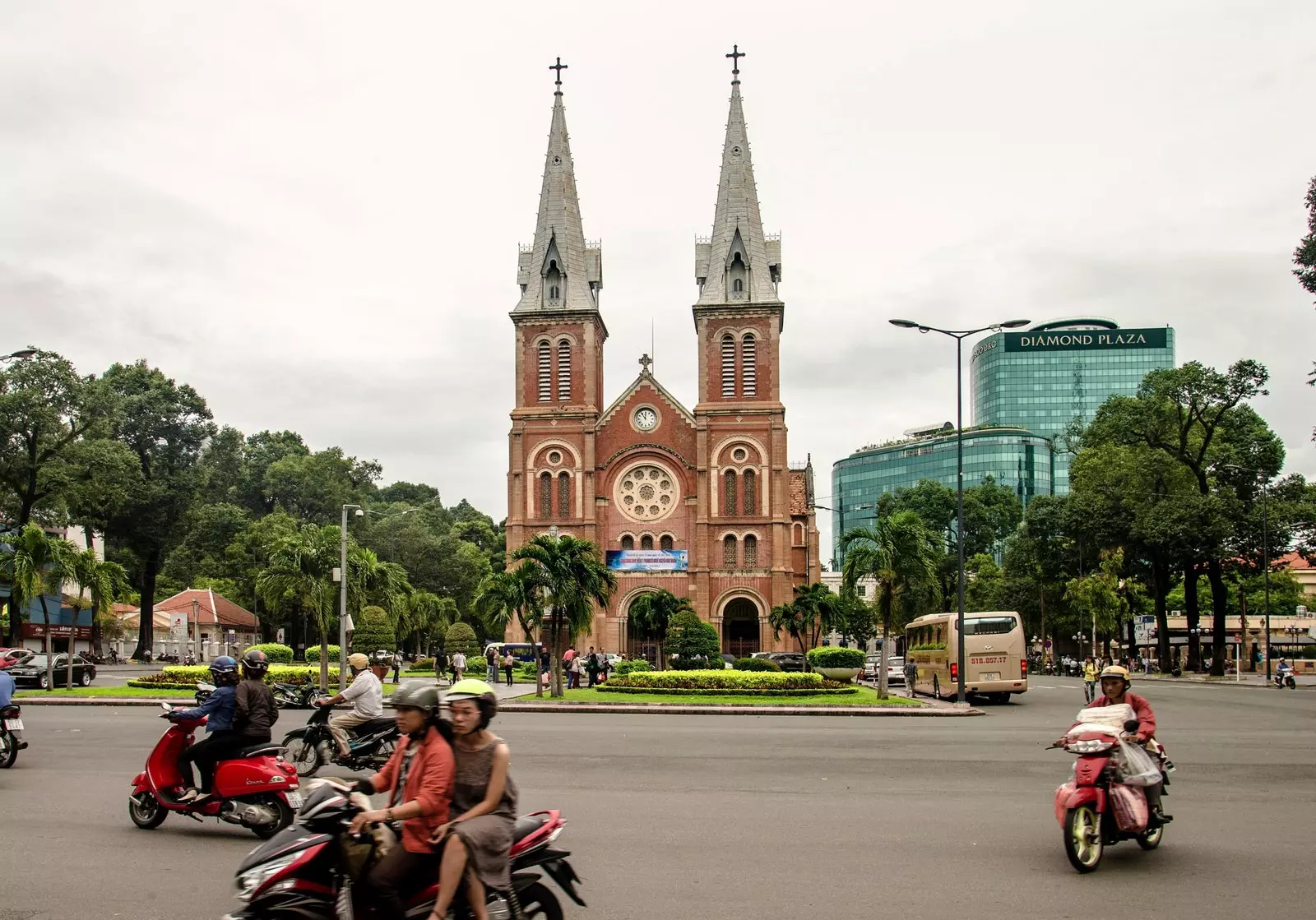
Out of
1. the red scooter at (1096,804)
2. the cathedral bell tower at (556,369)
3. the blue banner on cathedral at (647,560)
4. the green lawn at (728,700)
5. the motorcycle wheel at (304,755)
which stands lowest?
the green lawn at (728,700)

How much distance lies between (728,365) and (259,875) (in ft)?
207

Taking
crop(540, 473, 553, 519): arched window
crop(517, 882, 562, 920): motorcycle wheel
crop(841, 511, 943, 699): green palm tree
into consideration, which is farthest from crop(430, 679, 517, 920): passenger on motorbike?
crop(540, 473, 553, 519): arched window

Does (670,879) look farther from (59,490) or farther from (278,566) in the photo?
(59,490)

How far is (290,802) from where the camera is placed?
10.3 m

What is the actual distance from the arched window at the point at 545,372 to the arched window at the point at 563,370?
50cm

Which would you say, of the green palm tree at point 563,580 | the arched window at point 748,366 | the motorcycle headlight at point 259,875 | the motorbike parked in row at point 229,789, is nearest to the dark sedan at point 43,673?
the green palm tree at point 563,580

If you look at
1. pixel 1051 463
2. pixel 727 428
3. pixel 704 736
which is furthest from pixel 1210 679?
pixel 1051 463

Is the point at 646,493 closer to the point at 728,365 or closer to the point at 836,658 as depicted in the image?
Answer: the point at 728,365

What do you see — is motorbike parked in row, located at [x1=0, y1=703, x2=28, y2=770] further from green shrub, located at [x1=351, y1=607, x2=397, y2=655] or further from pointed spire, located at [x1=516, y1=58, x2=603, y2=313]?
pointed spire, located at [x1=516, y1=58, x2=603, y2=313]

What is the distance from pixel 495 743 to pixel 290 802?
467 cm

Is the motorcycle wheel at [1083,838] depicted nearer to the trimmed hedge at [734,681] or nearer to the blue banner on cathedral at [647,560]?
the trimmed hedge at [734,681]

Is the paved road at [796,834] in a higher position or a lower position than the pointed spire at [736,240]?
lower

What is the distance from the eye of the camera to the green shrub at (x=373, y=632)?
4806 centimetres

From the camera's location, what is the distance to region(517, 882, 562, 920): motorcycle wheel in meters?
6.46
